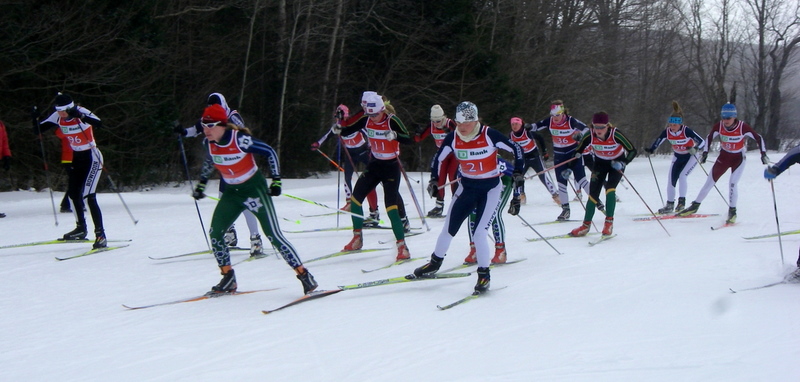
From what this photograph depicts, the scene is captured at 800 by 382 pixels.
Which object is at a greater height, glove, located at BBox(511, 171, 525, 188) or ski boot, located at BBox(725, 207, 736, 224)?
glove, located at BBox(511, 171, 525, 188)

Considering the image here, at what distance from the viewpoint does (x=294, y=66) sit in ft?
72.3

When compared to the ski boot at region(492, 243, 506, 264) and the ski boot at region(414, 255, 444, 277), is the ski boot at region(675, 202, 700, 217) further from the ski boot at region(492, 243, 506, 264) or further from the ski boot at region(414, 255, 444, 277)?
the ski boot at region(414, 255, 444, 277)

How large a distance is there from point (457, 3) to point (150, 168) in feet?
37.3

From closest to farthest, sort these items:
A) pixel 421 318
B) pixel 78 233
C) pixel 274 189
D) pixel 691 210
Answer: pixel 421 318 → pixel 274 189 → pixel 78 233 → pixel 691 210

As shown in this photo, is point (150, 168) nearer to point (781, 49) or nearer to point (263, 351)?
point (263, 351)

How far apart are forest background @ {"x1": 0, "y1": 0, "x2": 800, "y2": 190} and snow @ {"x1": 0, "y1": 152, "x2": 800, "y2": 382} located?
14.5 ft

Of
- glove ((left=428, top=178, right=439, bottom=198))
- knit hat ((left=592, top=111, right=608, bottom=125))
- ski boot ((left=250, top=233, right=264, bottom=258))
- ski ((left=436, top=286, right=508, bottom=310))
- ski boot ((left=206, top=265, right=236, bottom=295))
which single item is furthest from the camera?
knit hat ((left=592, top=111, right=608, bottom=125))

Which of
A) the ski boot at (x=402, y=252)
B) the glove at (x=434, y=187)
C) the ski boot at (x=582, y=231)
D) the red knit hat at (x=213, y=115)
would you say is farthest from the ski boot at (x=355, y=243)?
the ski boot at (x=582, y=231)

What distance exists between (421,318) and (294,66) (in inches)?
681

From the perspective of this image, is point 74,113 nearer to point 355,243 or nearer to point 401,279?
point 355,243

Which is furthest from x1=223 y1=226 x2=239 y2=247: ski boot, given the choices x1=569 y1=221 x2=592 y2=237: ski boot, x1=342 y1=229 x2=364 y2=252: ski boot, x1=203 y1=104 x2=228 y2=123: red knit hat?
x1=569 y1=221 x2=592 y2=237: ski boot

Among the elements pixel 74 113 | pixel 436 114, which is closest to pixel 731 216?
pixel 436 114

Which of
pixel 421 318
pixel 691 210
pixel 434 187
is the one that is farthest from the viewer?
pixel 691 210

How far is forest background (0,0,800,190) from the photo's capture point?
15.9 meters
